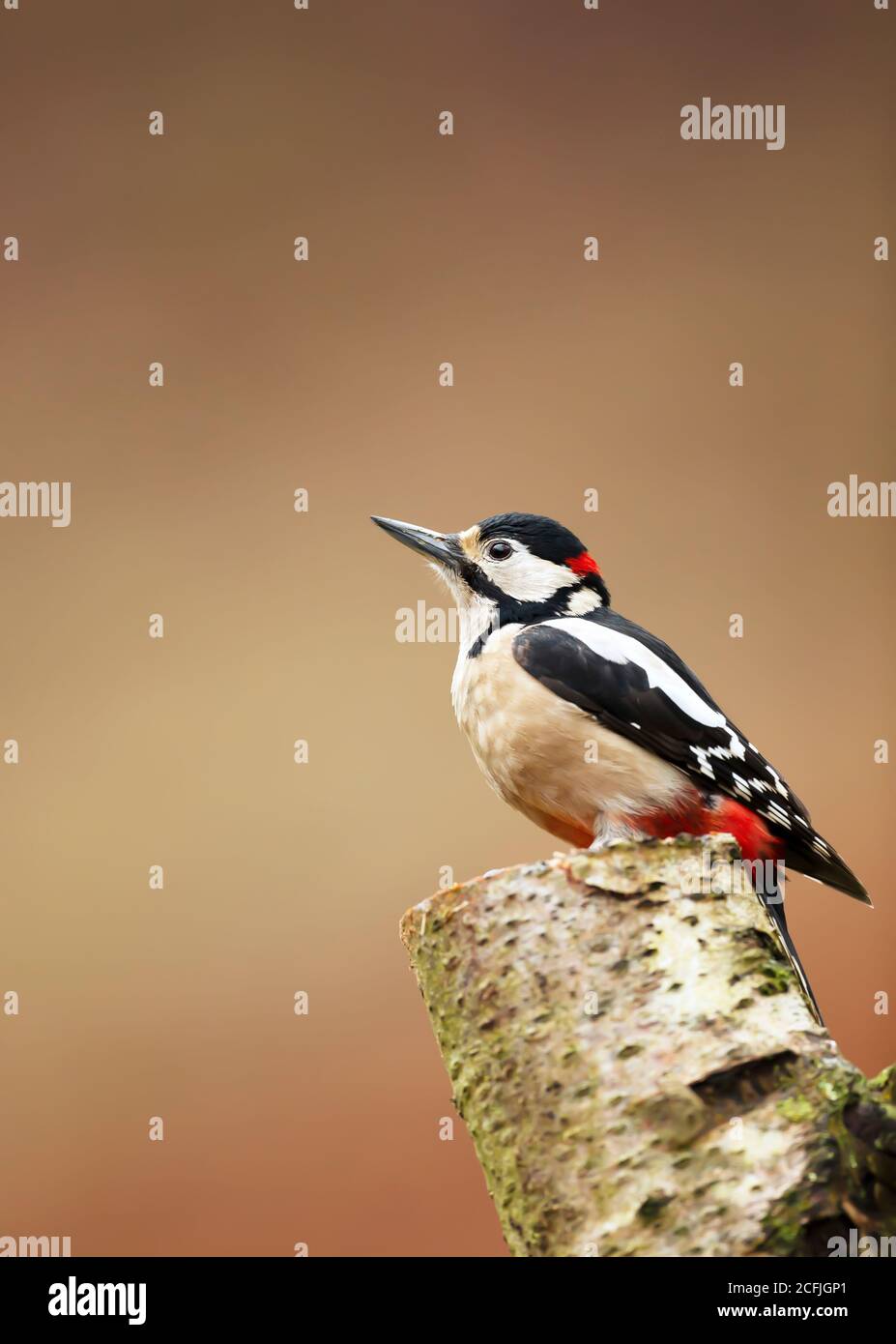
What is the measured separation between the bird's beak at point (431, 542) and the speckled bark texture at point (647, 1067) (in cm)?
81

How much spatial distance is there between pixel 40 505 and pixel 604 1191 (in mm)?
3700

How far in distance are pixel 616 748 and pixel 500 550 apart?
425mm

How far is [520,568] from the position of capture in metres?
1.94

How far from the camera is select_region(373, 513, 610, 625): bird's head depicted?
6.31 feet

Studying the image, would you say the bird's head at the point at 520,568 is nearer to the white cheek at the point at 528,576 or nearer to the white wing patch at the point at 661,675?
the white cheek at the point at 528,576

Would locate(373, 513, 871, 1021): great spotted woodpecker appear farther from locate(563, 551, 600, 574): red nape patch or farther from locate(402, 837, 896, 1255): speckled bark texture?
locate(402, 837, 896, 1255): speckled bark texture

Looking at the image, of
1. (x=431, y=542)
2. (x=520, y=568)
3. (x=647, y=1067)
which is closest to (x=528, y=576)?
(x=520, y=568)

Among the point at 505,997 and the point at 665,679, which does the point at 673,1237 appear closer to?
the point at 505,997

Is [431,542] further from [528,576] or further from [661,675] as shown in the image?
[661,675]

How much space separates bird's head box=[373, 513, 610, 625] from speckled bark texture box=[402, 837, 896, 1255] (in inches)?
29.3

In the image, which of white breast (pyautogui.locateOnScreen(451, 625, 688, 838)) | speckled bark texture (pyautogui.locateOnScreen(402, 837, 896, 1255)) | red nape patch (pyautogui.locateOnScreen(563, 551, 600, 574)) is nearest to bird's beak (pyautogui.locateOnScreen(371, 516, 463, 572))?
red nape patch (pyautogui.locateOnScreen(563, 551, 600, 574))

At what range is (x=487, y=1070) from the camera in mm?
1158

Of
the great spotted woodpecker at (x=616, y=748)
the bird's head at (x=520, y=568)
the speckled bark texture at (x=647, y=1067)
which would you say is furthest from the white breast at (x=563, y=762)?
the speckled bark texture at (x=647, y=1067)
